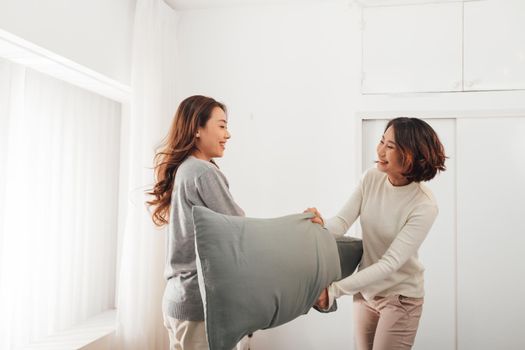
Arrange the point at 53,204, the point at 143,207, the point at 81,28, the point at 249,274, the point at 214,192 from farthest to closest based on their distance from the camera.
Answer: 1. the point at 143,207
2. the point at 53,204
3. the point at 81,28
4. the point at 214,192
5. the point at 249,274

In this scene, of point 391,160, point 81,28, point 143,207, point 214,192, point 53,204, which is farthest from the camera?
point 143,207

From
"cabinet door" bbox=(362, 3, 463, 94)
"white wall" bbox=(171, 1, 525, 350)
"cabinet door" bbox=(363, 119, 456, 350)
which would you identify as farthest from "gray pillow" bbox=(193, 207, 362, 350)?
"cabinet door" bbox=(362, 3, 463, 94)

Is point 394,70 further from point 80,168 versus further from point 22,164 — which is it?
point 22,164

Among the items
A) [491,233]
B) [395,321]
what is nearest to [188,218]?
[395,321]

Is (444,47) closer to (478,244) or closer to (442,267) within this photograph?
(478,244)

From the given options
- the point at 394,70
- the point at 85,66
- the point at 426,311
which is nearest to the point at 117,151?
the point at 85,66

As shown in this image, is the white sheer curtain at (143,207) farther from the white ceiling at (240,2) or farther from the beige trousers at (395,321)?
the beige trousers at (395,321)

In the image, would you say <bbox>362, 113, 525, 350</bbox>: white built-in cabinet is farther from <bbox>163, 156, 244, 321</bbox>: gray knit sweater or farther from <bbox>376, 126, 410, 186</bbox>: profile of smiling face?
<bbox>163, 156, 244, 321</bbox>: gray knit sweater

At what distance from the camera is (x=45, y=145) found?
2406 millimetres

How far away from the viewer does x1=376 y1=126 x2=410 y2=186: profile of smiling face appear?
Answer: 163cm

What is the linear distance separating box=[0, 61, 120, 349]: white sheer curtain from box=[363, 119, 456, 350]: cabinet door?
2139 mm

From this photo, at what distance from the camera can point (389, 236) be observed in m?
1.70

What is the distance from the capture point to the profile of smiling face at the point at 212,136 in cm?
165

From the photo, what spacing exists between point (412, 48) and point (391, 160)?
1.66 metres
